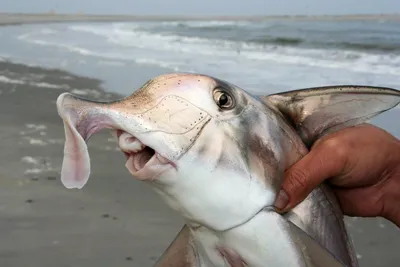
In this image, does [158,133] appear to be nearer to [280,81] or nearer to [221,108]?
[221,108]

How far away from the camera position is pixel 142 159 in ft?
6.33

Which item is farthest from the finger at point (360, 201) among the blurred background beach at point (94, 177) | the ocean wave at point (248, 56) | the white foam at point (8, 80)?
the ocean wave at point (248, 56)

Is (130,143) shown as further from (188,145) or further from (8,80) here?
(8,80)

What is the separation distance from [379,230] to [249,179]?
10.9 feet

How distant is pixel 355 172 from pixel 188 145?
924 mm

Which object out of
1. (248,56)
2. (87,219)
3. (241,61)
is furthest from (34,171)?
(248,56)

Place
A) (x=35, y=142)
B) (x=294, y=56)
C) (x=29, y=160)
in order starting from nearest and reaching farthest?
(x=29, y=160), (x=35, y=142), (x=294, y=56)

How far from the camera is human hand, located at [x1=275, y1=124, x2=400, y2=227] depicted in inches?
85.1

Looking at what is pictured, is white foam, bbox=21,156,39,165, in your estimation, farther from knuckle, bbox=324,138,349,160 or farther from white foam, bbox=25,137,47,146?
knuckle, bbox=324,138,349,160

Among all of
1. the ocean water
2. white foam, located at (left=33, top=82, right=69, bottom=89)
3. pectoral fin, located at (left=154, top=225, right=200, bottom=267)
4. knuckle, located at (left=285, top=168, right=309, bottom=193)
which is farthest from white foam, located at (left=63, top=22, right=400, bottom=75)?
knuckle, located at (left=285, top=168, right=309, bottom=193)

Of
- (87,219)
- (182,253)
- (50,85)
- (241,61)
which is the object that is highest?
(182,253)

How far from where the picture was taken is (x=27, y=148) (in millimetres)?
Answer: 6793

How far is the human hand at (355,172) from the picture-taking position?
2.16m

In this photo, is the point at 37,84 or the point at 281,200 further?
the point at 37,84
